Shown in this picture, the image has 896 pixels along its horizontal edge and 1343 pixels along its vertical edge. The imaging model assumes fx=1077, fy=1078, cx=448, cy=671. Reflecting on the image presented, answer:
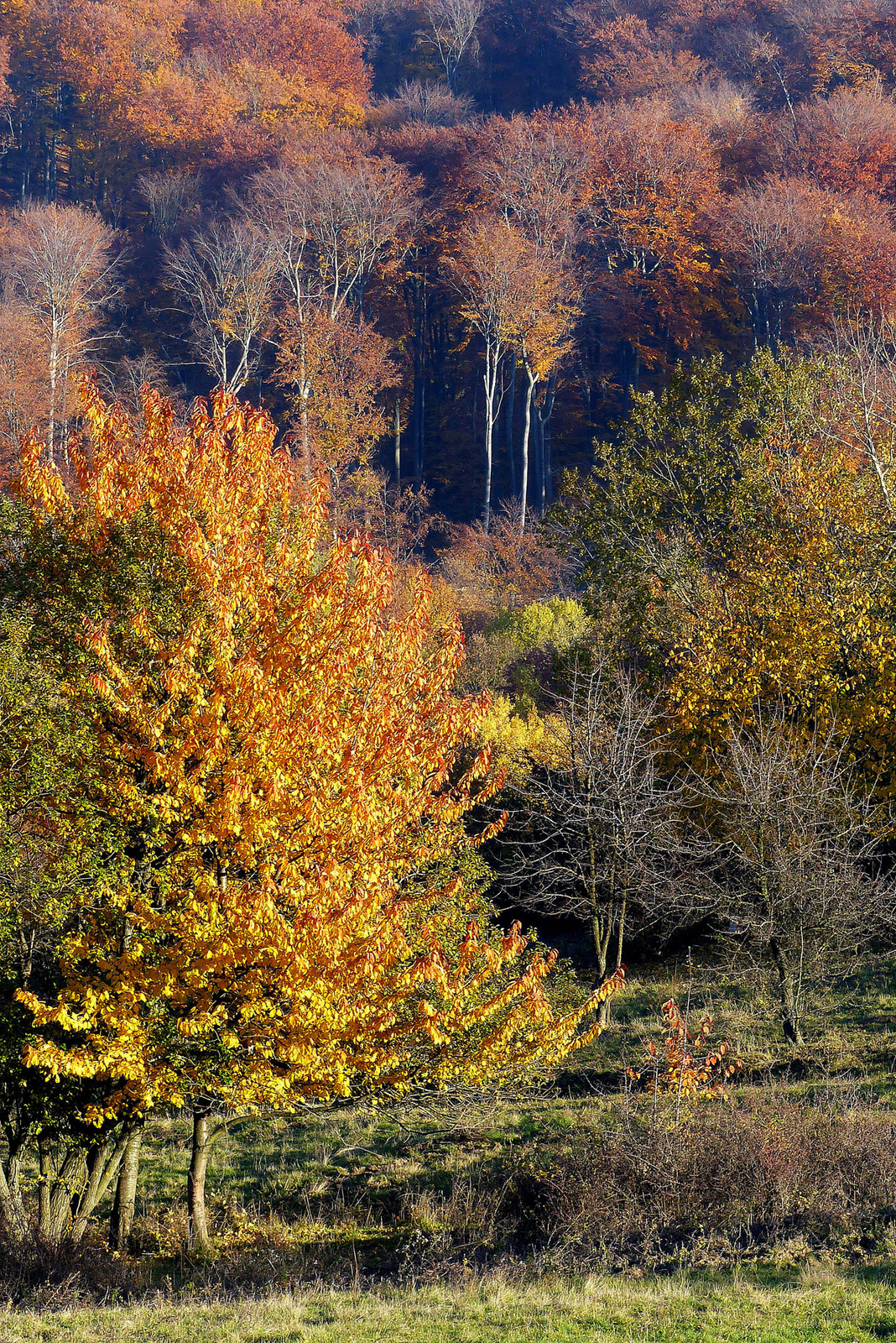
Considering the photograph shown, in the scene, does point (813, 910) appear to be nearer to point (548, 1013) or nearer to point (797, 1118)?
point (797, 1118)

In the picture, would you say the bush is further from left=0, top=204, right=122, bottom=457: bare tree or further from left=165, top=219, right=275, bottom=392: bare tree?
left=165, top=219, right=275, bottom=392: bare tree

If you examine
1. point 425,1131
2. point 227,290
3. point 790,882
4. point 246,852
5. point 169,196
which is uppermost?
point 169,196

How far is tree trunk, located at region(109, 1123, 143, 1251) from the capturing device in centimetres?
1237

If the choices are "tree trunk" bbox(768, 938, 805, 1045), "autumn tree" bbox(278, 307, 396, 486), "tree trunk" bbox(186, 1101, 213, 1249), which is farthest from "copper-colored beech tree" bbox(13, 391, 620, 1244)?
"autumn tree" bbox(278, 307, 396, 486)

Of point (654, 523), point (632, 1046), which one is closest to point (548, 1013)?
point (632, 1046)

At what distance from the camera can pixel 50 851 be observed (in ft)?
34.9

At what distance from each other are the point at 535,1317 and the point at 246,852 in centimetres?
464

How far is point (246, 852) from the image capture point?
1034 cm

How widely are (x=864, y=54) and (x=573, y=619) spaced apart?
42621mm

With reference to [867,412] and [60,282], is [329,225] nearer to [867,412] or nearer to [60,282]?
[60,282]

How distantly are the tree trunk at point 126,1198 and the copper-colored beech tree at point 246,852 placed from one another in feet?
1.21

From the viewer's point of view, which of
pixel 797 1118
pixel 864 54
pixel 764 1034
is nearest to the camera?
pixel 797 1118

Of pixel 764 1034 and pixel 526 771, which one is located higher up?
pixel 526 771

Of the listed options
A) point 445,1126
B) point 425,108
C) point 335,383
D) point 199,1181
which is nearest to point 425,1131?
point 445,1126
